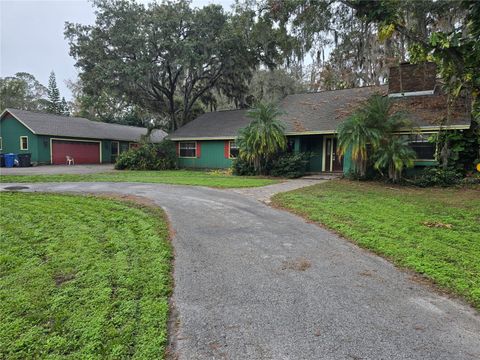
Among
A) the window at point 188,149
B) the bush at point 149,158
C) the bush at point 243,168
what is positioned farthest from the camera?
the window at point 188,149

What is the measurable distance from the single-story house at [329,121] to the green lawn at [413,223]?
3219 millimetres

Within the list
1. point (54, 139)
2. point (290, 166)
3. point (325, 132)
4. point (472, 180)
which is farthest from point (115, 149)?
point (472, 180)

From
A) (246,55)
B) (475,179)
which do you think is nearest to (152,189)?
(475,179)

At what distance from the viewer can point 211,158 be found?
1955cm

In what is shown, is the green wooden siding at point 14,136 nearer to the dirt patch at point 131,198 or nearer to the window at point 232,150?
the window at point 232,150

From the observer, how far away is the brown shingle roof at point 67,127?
2242 centimetres

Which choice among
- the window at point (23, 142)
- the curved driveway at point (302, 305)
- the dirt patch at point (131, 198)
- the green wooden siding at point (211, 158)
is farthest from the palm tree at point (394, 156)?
the window at point (23, 142)

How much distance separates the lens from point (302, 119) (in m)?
16.3

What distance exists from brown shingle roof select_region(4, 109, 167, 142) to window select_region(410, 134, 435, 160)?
22.5 meters

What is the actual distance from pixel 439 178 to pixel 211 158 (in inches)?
483

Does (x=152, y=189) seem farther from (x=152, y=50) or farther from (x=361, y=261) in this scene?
(x=152, y=50)

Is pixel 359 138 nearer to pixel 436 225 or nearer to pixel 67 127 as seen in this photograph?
pixel 436 225

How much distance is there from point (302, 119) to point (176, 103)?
1418 centimetres

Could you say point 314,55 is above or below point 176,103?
above
